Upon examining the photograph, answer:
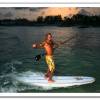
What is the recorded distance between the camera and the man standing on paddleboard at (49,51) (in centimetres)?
236

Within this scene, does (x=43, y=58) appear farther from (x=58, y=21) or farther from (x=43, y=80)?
(x=58, y=21)

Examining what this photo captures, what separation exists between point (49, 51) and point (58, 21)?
24 cm

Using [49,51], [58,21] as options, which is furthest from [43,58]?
[58,21]

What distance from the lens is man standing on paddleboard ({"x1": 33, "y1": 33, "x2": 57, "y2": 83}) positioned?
2.36 m

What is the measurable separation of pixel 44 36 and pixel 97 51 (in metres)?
0.42

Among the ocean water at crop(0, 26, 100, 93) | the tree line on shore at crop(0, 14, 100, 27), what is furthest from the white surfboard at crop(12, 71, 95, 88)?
the tree line on shore at crop(0, 14, 100, 27)

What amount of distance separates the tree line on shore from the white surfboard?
0.39 meters

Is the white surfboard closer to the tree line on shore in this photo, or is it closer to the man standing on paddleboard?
the man standing on paddleboard

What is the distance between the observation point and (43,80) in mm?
2375

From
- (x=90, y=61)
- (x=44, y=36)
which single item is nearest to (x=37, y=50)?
(x=44, y=36)

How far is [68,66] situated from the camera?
2379mm

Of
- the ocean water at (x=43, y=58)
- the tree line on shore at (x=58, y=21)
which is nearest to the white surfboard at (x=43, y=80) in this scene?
the ocean water at (x=43, y=58)

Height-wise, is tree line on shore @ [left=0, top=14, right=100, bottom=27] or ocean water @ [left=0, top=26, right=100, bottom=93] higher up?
tree line on shore @ [left=0, top=14, right=100, bottom=27]
